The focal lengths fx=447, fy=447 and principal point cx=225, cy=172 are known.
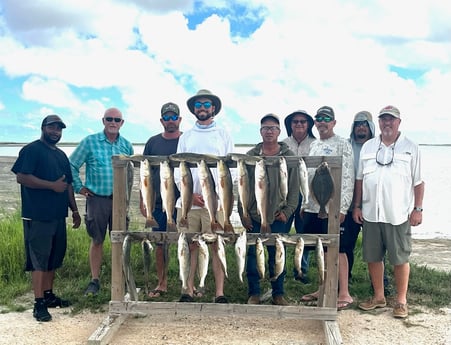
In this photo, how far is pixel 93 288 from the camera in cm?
619

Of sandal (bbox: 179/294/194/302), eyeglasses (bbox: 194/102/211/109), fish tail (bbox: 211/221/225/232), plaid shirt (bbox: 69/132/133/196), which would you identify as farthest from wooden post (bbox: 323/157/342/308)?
plaid shirt (bbox: 69/132/133/196)

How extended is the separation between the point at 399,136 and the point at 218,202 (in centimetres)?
239

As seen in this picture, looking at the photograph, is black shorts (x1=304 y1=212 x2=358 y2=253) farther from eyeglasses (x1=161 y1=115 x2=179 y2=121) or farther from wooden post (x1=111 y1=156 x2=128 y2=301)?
wooden post (x1=111 y1=156 x2=128 y2=301)

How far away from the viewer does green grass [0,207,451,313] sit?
5996mm

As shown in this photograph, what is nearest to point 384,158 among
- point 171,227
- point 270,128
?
point 270,128

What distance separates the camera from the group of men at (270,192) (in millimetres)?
5363

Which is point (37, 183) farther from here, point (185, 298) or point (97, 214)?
point (185, 298)

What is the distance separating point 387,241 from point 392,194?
0.59 meters

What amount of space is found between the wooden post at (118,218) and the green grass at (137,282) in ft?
2.04

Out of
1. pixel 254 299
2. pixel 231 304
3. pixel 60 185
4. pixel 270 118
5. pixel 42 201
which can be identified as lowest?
pixel 254 299

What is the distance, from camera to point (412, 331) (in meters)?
5.12

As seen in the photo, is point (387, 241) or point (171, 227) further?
point (387, 241)

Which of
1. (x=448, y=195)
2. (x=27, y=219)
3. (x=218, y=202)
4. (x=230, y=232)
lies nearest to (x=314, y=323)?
(x=230, y=232)

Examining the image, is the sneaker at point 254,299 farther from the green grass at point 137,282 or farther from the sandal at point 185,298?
the sandal at point 185,298
